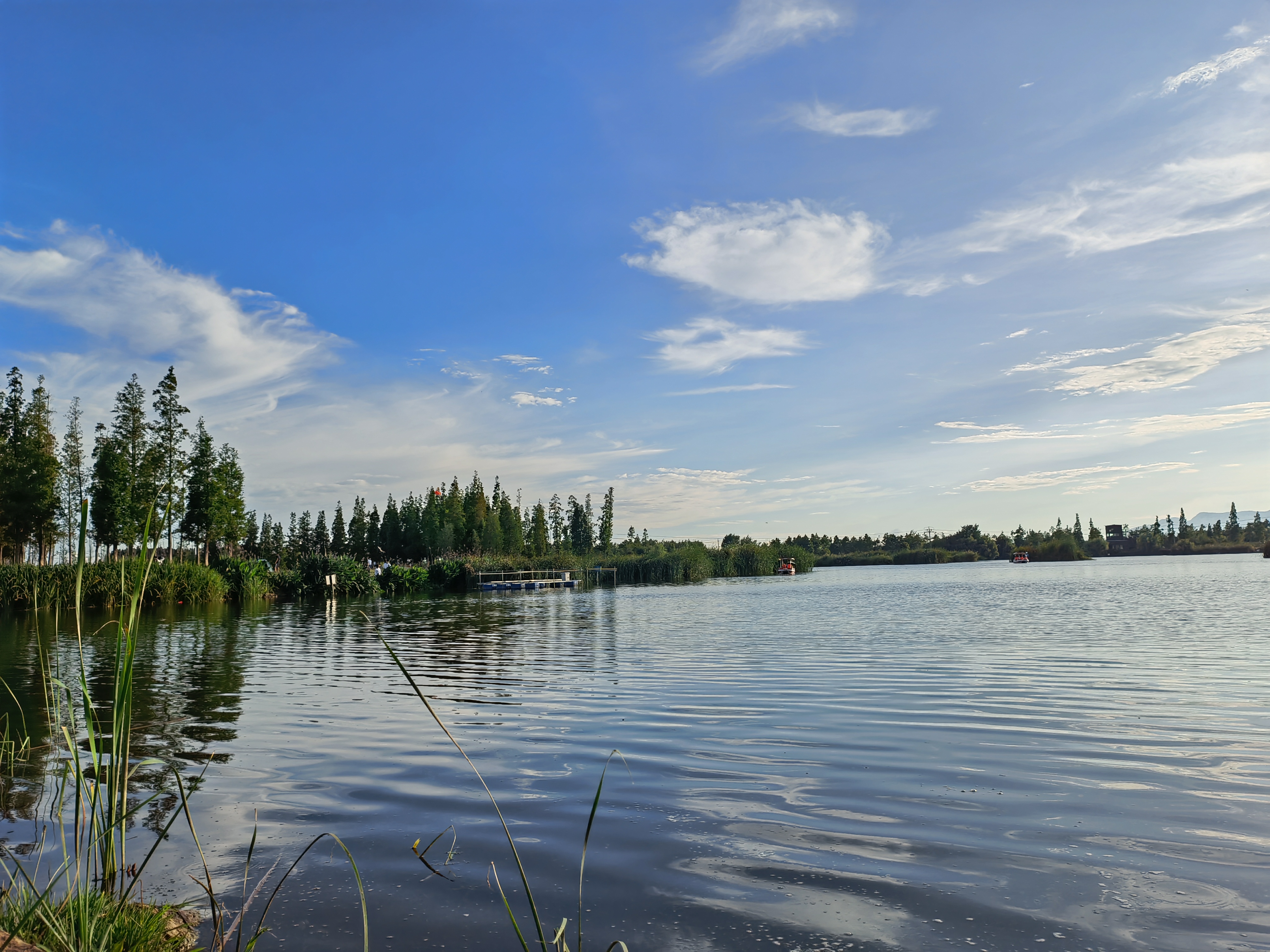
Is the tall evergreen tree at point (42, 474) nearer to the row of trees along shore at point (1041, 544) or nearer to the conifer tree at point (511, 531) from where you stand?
the conifer tree at point (511, 531)

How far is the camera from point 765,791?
478 cm

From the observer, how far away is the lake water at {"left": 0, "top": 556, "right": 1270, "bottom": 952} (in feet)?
10.0

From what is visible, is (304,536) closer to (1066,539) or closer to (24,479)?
(24,479)

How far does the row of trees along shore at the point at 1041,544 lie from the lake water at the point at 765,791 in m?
85.8

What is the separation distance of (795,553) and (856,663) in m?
65.7

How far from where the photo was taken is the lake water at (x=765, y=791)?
3.05 metres

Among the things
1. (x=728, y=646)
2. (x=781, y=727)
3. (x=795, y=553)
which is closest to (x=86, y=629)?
(x=728, y=646)

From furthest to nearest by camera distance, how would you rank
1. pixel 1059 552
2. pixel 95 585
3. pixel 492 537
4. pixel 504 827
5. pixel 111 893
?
pixel 1059 552 → pixel 492 537 → pixel 95 585 → pixel 111 893 → pixel 504 827

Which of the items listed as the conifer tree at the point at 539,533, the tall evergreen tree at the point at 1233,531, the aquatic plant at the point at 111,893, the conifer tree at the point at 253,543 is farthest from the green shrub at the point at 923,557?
the aquatic plant at the point at 111,893

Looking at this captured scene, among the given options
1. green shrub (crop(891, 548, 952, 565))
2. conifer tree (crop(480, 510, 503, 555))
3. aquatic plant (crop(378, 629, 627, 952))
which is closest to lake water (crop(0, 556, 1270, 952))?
aquatic plant (crop(378, 629, 627, 952))

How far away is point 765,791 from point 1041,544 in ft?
338

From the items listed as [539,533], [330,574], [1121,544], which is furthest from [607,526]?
[1121,544]

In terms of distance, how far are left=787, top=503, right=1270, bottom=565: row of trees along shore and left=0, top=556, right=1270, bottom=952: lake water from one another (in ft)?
281

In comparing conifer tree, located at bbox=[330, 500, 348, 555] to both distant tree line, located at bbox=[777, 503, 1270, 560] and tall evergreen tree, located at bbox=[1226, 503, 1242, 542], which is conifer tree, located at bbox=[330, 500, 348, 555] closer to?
distant tree line, located at bbox=[777, 503, 1270, 560]
